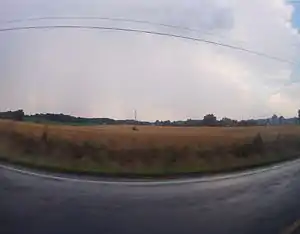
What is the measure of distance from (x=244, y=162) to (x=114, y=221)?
18.3 metres

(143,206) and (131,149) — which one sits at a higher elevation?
(131,149)

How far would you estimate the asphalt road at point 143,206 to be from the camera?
8.87 metres

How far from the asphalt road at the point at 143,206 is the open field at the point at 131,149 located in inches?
183

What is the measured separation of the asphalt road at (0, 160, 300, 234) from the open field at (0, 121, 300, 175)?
183 inches

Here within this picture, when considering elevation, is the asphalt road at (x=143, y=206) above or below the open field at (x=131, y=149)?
below

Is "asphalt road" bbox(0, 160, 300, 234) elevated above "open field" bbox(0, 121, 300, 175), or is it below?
below

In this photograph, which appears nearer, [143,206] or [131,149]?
[143,206]

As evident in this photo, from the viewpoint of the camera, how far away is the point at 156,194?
13.3 metres

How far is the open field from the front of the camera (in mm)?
21422

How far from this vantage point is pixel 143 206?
11195 mm

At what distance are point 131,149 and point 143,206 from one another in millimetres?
13471

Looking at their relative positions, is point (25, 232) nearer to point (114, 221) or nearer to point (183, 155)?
point (114, 221)

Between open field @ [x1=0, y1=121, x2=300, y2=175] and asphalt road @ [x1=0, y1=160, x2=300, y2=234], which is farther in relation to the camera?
open field @ [x1=0, y1=121, x2=300, y2=175]

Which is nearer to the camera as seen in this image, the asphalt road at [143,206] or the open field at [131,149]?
the asphalt road at [143,206]
